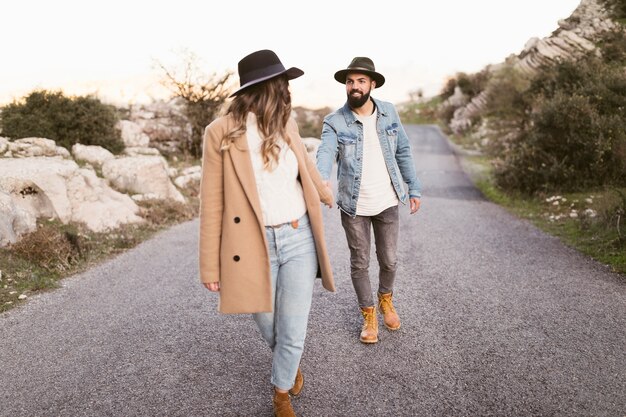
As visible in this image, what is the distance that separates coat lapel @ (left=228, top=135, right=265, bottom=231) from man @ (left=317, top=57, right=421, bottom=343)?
1.22 metres

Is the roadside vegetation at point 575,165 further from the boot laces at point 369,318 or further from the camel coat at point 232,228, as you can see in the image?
the camel coat at point 232,228

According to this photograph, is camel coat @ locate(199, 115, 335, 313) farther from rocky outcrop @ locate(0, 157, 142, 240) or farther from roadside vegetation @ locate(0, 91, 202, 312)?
rocky outcrop @ locate(0, 157, 142, 240)

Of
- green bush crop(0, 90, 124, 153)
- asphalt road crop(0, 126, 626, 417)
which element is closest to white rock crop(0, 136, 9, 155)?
green bush crop(0, 90, 124, 153)

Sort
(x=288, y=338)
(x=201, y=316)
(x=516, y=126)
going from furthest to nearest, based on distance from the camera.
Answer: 1. (x=516, y=126)
2. (x=201, y=316)
3. (x=288, y=338)

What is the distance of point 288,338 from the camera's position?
110 inches

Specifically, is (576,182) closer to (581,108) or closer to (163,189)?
(581,108)

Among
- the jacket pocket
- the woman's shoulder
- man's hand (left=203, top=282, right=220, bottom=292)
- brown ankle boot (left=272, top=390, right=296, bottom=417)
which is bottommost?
brown ankle boot (left=272, top=390, right=296, bottom=417)

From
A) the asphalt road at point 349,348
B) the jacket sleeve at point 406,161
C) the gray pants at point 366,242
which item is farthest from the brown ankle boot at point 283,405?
the jacket sleeve at point 406,161

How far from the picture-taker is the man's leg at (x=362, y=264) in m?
3.88

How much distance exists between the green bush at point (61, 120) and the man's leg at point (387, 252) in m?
11.3

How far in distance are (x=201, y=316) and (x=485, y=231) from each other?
5.33 metres

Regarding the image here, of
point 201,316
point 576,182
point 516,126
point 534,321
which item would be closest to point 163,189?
point 201,316

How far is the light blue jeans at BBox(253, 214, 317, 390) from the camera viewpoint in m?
2.70

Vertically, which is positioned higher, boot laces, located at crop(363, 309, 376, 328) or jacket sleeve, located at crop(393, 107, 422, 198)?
jacket sleeve, located at crop(393, 107, 422, 198)
